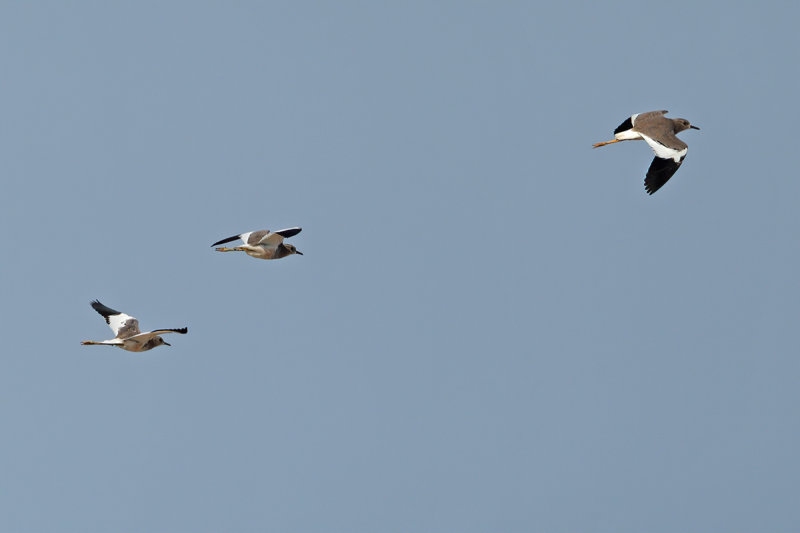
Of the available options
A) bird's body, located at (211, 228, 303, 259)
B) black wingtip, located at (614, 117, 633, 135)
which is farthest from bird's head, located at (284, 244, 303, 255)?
black wingtip, located at (614, 117, 633, 135)

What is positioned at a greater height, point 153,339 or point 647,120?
point 647,120

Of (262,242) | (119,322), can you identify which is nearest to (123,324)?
(119,322)

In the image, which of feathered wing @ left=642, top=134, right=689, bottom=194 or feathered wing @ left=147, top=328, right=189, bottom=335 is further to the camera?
feathered wing @ left=642, top=134, right=689, bottom=194

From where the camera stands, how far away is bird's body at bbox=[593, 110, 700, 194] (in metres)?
52.7

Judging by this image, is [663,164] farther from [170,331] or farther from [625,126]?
[170,331]

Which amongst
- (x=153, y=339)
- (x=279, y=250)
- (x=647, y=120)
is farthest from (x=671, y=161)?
(x=153, y=339)

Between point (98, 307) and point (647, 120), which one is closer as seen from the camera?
point (647, 120)

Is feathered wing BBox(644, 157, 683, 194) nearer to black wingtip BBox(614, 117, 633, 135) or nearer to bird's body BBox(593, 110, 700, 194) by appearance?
bird's body BBox(593, 110, 700, 194)

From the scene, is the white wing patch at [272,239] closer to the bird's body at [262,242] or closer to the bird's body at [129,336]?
the bird's body at [262,242]

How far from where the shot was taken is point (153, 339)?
2196 inches

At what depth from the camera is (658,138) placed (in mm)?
53656

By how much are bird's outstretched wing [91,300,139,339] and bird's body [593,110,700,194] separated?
17600mm

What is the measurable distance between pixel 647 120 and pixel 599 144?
281 centimetres

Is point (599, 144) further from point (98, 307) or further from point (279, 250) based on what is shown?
point (98, 307)
